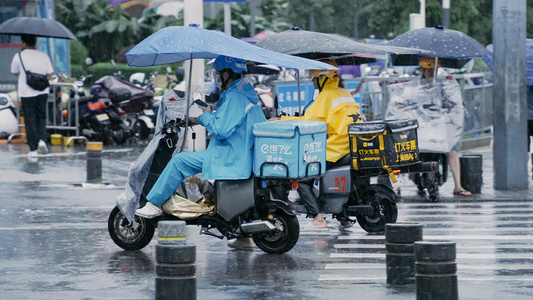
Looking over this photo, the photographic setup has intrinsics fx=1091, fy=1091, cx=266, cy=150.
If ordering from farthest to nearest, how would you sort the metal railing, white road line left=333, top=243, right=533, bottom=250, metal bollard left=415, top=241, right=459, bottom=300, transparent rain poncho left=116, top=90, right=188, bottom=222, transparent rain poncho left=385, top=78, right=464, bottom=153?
the metal railing, transparent rain poncho left=385, top=78, right=464, bottom=153, white road line left=333, top=243, right=533, bottom=250, transparent rain poncho left=116, top=90, right=188, bottom=222, metal bollard left=415, top=241, right=459, bottom=300

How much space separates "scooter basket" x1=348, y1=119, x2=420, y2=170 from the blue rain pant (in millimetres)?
1929

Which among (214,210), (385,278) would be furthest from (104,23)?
(385,278)

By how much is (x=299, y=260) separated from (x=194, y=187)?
1242 mm

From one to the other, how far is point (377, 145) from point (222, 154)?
1.98m

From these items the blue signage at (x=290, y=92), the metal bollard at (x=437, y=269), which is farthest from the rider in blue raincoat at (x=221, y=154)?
the blue signage at (x=290, y=92)

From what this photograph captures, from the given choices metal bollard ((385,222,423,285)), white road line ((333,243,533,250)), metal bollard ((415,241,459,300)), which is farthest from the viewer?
white road line ((333,243,533,250))

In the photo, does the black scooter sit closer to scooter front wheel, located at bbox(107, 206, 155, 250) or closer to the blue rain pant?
scooter front wheel, located at bbox(107, 206, 155, 250)

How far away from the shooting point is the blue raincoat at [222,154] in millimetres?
9688

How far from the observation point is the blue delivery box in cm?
962

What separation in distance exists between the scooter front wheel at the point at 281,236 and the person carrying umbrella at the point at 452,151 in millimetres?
5146

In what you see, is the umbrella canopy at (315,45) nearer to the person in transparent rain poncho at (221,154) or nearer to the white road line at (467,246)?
the person in transparent rain poncho at (221,154)

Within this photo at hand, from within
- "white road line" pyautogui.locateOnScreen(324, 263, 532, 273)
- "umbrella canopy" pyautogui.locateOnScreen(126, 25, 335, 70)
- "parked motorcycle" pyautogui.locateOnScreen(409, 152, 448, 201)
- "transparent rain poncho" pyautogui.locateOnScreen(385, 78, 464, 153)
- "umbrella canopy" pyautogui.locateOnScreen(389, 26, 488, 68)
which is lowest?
"white road line" pyautogui.locateOnScreen(324, 263, 532, 273)

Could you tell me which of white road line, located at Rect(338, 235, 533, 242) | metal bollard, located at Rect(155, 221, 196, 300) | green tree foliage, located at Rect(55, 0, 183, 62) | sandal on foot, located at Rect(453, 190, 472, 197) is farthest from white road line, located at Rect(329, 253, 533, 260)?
green tree foliage, located at Rect(55, 0, 183, 62)

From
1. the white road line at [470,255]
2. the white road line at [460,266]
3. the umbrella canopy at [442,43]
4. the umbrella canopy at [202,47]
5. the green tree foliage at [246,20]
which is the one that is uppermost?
the green tree foliage at [246,20]
